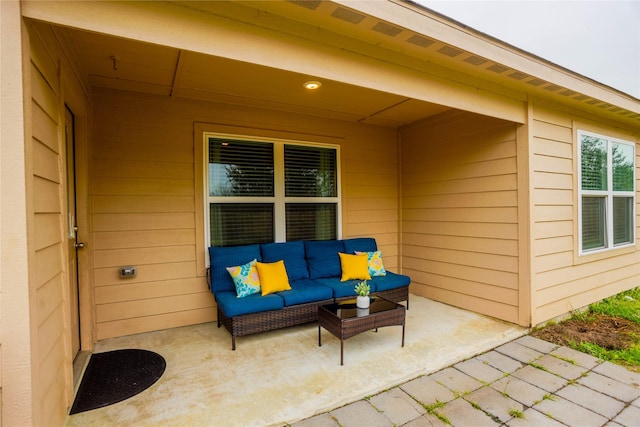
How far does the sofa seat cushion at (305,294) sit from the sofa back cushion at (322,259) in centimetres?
35

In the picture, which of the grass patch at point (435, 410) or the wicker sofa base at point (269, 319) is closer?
the grass patch at point (435, 410)

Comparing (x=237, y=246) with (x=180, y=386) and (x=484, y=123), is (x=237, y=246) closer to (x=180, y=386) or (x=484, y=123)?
(x=180, y=386)

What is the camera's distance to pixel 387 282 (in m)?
3.71

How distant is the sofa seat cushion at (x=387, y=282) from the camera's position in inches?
143

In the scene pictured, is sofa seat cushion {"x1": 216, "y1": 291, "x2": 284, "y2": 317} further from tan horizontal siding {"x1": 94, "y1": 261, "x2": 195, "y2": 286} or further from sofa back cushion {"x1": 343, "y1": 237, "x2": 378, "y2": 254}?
sofa back cushion {"x1": 343, "y1": 237, "x2": 378, "y2": 254}

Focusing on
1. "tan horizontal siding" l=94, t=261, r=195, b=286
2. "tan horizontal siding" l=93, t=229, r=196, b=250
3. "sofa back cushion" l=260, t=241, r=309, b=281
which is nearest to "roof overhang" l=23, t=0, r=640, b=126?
"tan horizontal siding" l=93, t=229, r=196, b=250

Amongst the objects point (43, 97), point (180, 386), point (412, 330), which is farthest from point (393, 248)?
point (43, 97)

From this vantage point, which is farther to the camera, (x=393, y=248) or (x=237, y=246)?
(x=393, y=248)

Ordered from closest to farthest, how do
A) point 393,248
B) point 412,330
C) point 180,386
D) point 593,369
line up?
point 180,386
point 593,369
point 412,330
point 393,248

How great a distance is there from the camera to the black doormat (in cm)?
217

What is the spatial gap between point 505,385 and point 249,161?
3.35m

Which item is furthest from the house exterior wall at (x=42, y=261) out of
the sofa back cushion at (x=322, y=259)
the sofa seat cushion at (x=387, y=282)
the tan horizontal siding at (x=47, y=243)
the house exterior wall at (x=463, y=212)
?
the house exterior wall at (x=463, y=212)

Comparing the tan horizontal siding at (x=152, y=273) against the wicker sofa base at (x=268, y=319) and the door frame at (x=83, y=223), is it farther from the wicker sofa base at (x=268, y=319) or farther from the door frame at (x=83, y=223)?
the wicker sofa base at (x=268, y=319)

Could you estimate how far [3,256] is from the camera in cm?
136
